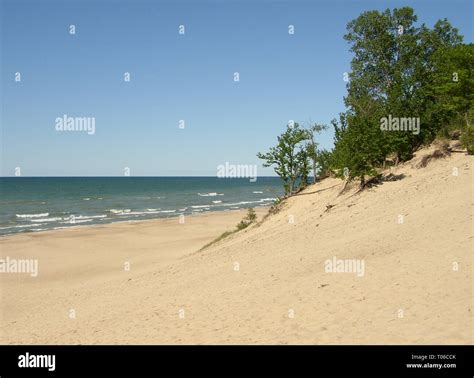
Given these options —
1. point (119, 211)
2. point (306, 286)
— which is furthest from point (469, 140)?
point (119, 211)

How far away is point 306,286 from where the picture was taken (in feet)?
43.5

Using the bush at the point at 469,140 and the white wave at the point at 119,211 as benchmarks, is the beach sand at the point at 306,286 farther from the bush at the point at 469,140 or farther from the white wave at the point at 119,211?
the white wave at the point at 119,211

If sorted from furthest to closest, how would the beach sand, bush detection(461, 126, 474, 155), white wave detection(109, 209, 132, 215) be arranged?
white wave detection(109, 209, 132, 215), bush detection(461, 126, 474, 155), the beach sand

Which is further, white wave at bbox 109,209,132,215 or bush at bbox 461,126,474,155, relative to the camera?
white wave at bbox 109,209,132,215

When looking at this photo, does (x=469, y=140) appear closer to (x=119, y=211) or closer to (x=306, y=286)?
(x=306, y=286)

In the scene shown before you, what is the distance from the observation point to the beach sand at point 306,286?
32.7 feet

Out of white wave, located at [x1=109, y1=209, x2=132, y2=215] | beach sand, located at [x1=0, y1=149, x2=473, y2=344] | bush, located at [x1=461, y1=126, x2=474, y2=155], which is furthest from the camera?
white wave, located at [x1=109, y1=209, x2=132, y2=215]

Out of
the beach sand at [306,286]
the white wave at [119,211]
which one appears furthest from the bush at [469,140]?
the white wave at [119,211]

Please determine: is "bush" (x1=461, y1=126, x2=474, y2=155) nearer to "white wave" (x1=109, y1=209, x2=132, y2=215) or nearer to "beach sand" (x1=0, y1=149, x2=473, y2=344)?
"beach sand" (x1=0, y1=149, x2=473, y2=344)

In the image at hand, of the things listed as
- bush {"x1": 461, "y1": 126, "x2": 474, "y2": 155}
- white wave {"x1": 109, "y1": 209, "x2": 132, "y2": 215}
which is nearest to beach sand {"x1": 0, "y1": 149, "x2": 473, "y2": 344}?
bush {"x1": 461, "y1": 126, "x2": 474, "y2": 155}

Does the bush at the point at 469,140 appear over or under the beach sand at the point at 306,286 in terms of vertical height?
over

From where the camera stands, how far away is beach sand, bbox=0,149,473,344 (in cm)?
998

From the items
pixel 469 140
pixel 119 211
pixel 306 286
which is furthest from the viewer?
pixel 119 211

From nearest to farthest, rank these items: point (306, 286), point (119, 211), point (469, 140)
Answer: point (306, 286) < point (469, 140) < point (119, 211)
